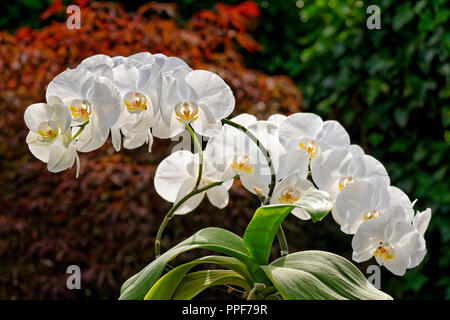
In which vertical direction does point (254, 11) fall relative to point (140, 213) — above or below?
above

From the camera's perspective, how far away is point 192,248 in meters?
0.70

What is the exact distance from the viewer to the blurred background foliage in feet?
7.18

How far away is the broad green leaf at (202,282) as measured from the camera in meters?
0.74

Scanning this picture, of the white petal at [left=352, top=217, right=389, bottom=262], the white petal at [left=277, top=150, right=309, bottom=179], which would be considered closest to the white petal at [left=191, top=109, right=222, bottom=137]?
the white petal at [left=277, top=150, right=309, bottom=179]

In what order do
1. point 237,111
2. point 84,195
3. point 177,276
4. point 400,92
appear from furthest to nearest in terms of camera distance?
point 400,92
point 237,111
point 84,195
point 177,276

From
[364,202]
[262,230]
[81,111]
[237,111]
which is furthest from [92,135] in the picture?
[237,111]

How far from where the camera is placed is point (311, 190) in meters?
0.69

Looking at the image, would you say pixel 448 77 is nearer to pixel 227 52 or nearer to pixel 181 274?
pixel 227 52

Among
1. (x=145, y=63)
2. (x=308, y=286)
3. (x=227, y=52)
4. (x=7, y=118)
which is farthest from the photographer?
(x=227, y=52)

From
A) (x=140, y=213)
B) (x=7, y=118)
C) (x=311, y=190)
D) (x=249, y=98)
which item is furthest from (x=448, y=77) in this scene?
(x=311, y=190)

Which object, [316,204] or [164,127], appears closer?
[316,204]

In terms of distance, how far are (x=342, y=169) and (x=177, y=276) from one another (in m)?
0.25

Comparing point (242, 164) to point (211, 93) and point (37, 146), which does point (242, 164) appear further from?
point (37, 146)
